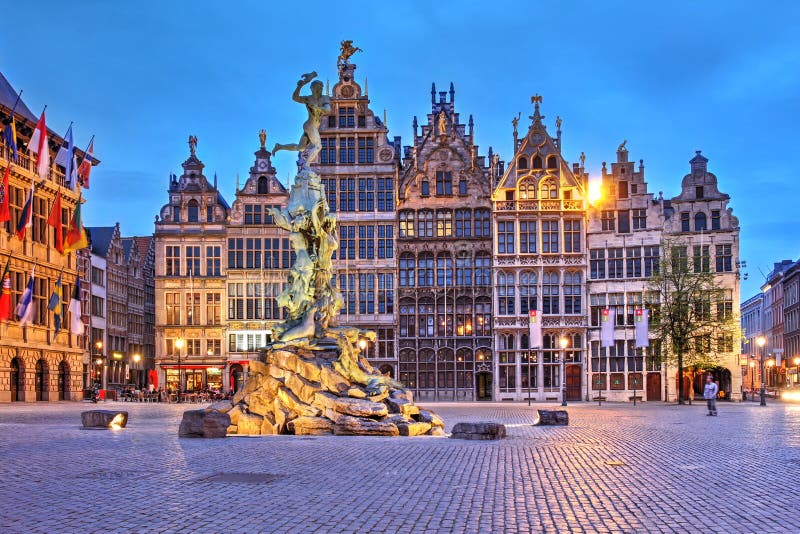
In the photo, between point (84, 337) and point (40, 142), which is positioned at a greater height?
point (40, 142)

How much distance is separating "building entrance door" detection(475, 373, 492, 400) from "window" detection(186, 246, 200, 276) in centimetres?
2178

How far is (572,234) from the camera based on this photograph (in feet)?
211

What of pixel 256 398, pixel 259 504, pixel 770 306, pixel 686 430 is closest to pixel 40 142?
pixel 256 398

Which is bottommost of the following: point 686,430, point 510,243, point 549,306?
point 686,430

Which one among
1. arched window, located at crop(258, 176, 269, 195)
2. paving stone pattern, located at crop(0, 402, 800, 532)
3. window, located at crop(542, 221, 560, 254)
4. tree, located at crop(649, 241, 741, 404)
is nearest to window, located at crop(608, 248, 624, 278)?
window, located at crop(542, 221, 560, 254)

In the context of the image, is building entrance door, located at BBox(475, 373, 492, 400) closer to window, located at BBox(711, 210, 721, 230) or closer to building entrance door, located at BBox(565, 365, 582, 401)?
building entrance door, located at BBox(565, 365, 582, 401)

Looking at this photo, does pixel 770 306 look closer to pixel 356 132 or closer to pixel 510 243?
pixel 510 243

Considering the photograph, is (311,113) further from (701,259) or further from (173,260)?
(173,260)

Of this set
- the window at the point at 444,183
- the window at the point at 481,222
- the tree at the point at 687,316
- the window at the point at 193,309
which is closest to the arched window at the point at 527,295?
the window at the point at 481,222

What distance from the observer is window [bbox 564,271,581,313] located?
6381 cm

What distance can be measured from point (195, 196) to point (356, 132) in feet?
41.8

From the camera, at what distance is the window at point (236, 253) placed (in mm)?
65750

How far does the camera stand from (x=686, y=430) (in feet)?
88.3

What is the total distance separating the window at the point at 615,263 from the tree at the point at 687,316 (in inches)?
184
